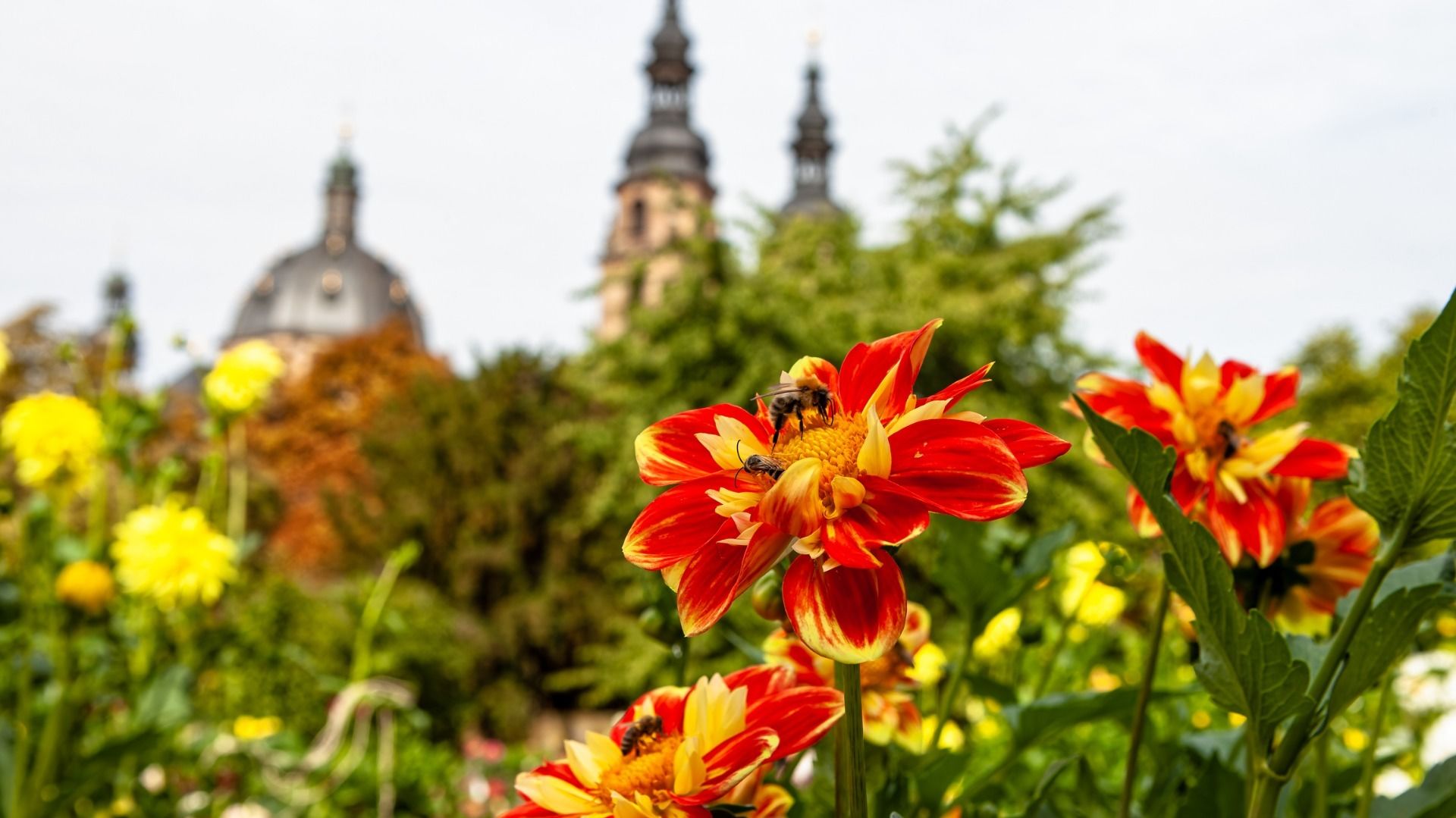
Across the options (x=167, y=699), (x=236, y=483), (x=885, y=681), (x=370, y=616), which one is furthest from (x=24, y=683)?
(x=885, y=681)

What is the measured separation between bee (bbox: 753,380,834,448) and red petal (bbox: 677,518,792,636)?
7 centimetres

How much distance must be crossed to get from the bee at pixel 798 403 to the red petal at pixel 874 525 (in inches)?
2.5

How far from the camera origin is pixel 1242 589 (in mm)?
701

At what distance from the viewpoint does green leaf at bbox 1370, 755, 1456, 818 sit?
1.77ft

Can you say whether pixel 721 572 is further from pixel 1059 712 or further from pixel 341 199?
pixel 341 199

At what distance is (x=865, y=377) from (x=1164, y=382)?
31 centimetres

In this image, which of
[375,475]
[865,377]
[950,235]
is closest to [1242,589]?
[865,377]

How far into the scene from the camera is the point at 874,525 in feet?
1.50

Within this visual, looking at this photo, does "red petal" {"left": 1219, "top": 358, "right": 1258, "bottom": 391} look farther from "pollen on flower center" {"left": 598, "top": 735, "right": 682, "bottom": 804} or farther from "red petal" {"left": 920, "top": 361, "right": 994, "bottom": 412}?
"pollen on flower center" {"left": 598, "top": 735, "right": 682, "bottom": 804}

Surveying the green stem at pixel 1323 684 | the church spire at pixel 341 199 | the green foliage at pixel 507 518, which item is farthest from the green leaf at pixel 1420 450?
the church spire at pixel 341 199

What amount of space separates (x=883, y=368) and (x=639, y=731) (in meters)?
0.23

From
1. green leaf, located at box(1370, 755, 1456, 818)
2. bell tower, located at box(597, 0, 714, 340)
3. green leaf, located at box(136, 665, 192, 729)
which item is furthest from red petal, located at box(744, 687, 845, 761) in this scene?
bell tower, located at box(597, 0, 714, 340)

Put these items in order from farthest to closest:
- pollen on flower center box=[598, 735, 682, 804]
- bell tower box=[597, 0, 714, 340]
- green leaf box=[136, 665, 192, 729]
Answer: bell tower box=[597, 0, 714, 340] → green leaf box=[136, 665, 192, 729] → pollen on flower center box=[598, 735, 682, 804]

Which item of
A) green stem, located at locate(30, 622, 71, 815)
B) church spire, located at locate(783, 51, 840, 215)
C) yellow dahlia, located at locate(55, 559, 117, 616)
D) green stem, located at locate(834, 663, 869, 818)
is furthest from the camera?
church spire, located at locate(783, 51, 840, 215)
